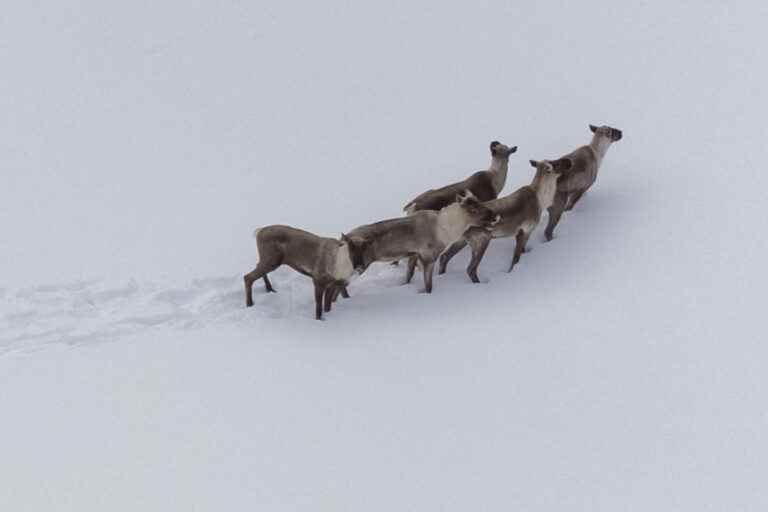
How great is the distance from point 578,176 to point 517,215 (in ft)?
3.13

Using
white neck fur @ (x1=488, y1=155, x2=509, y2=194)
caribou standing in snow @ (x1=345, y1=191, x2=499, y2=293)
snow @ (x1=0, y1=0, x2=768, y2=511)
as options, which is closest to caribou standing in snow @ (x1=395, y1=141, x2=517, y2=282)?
white neck fur @ (x1=488, y1=155, x2=509, y2=194)

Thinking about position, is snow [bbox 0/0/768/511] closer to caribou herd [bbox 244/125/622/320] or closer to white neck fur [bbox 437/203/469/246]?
caribou herd [bbox 244/125/622/320]

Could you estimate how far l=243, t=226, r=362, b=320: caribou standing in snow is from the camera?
6.11 meters

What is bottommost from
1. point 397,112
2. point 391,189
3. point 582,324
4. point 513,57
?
point 582,324

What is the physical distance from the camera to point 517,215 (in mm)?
6664

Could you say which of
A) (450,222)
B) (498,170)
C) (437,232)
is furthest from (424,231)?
(498,170)

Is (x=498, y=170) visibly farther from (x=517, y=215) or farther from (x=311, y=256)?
(x=311, y=256)

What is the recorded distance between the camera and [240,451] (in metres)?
4.96

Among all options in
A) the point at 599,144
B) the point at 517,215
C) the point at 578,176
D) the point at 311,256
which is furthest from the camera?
the point at 599,144

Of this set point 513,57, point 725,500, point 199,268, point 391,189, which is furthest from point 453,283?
point 513,57

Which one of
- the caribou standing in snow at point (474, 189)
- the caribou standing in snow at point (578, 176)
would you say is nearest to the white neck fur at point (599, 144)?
the caribou standing in snow at point (578, 176)

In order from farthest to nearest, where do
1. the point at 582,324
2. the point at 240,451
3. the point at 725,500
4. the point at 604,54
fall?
1. the point at 604,54
2. the point at 582,324
3. the point at 240,451
4. the point at 725,500

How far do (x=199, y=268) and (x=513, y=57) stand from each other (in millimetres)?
5981

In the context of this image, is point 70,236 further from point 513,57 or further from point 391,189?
point 513,57
